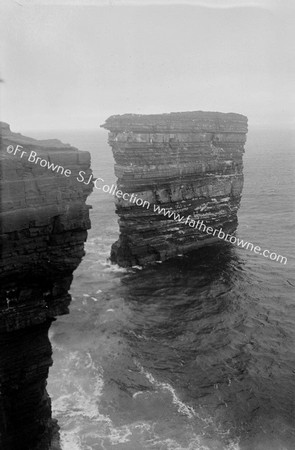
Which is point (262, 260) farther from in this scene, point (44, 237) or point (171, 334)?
point (44, 237)

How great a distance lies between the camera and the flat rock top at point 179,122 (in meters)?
34.6

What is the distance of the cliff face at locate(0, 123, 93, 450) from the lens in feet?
42.9

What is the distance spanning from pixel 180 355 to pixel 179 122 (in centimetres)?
2193

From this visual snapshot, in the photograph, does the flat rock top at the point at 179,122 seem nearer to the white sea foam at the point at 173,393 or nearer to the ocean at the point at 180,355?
the ocean at the point at 180,355

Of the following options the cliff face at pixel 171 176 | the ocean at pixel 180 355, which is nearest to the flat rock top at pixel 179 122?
the cliff face at pixel 171 176

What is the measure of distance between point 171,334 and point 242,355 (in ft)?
15.6

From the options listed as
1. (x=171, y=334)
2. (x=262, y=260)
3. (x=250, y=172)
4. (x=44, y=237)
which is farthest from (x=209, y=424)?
(x=250, y=172)

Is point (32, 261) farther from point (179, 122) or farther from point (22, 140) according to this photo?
point (179, 122)

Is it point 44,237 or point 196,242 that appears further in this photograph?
point 196,242

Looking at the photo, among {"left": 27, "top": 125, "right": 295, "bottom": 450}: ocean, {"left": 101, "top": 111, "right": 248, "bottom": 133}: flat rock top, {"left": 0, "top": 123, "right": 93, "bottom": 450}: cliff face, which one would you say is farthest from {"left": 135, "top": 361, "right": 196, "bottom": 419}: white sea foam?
{"left": 101, "top": 111, "right": 248, "bottom": 133}: flat rock top

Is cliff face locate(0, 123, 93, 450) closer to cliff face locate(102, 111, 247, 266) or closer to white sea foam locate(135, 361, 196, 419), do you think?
white sea foam locate(135, 361, 196, 419)

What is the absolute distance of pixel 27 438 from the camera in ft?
53.2

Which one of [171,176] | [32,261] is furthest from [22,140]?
[171,176]

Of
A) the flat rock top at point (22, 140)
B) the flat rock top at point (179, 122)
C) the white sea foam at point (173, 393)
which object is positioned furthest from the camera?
the flat rock top at point (179, 122)
